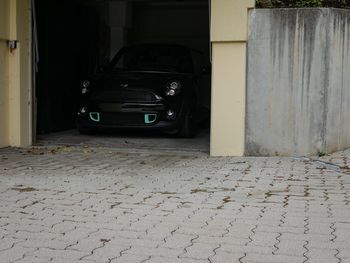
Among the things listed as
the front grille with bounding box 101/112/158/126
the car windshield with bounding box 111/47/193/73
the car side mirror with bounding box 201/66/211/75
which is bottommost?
the front grille with bounding box 101/112/158/126

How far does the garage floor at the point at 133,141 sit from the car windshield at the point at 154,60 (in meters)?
1.31

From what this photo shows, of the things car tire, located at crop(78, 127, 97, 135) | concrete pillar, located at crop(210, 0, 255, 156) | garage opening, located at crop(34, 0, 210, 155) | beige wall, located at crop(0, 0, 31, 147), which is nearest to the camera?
concrete pillar, located at crop(210, 0, 255, 156)

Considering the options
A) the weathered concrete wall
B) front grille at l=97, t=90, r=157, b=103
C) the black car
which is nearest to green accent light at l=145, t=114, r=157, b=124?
the black car

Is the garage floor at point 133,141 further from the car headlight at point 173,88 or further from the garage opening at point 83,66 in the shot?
the car headlight at point 173,88

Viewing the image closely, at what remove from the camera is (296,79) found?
29.1 feet

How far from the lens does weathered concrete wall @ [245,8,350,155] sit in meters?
8.75

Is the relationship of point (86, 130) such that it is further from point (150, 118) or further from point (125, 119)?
point (150, 118)

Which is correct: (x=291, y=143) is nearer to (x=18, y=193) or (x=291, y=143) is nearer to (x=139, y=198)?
(x=139, y=198)

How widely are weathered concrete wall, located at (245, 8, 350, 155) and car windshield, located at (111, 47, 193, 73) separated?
3324 millimetres

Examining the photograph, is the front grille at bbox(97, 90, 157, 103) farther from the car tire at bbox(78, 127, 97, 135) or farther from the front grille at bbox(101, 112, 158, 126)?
the car tire at bbox(78, 127, 97, 135)

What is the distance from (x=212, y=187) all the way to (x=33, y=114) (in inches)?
188

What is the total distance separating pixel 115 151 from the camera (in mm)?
9906

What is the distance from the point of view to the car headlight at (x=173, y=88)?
36.4 feet

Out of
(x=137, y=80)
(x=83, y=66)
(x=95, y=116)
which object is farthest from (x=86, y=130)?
(x=83, y=66)
